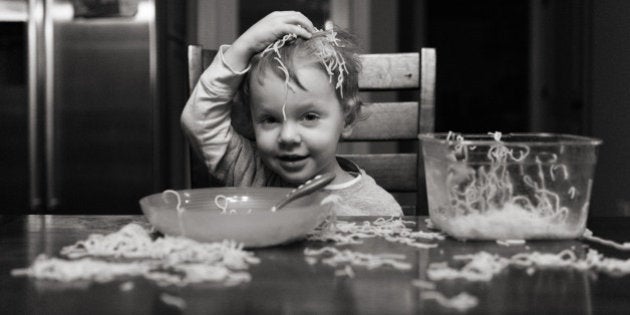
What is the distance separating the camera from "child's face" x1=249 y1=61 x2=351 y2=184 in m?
1.16

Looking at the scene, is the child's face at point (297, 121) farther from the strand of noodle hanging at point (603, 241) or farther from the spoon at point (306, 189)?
the strand of noodle hanging at point (603, 241)

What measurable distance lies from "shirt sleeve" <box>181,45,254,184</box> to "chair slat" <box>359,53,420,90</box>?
325 mm

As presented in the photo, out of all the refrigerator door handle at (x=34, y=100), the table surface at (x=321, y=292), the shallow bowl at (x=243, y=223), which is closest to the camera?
the table surface at (x=321, y=292)

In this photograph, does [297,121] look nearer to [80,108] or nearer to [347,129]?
[347,129]

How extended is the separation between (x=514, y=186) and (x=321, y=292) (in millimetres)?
317

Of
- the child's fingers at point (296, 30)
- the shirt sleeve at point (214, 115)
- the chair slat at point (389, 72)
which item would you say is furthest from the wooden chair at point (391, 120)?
the child's fingers at point (296, 30)

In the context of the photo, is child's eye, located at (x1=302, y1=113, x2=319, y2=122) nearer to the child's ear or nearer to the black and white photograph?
the black and white photograph

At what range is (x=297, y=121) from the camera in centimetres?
118

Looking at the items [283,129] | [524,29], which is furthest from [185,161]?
[524,29]

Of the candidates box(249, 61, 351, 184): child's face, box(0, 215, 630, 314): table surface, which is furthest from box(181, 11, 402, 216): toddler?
box(0, 215, 630, 314): table surface

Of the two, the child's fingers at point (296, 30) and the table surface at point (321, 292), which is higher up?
the child's fingers at point (296, 30)

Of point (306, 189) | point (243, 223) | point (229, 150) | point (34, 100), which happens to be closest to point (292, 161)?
point (229, 150)

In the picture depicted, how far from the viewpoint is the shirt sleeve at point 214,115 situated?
1234 mm

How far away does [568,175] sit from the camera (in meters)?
0.80
